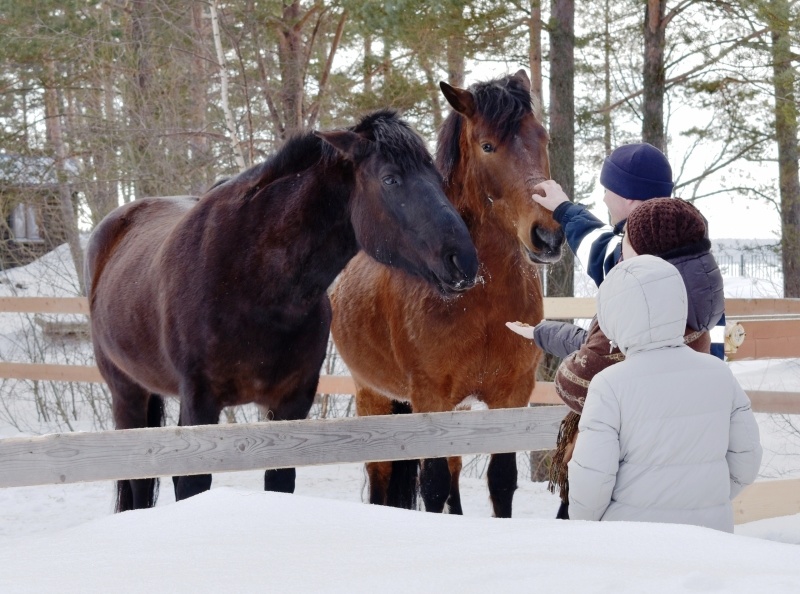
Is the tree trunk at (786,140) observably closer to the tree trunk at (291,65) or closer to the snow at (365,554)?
the tree trunk at (291,65)

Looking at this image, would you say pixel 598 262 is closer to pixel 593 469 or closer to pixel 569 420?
pixel 569 420

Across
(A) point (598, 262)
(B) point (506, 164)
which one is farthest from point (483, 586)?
(B) point (506, 164)

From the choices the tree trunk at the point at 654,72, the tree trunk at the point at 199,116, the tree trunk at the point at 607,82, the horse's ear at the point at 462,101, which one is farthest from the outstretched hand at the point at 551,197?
the tree trunk at the point at 607,82

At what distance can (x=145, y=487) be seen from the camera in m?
4.93

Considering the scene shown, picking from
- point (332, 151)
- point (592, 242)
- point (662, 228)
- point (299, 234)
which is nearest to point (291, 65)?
point (332, 151)

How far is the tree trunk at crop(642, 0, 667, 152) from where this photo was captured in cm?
890

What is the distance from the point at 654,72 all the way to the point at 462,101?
5.83m

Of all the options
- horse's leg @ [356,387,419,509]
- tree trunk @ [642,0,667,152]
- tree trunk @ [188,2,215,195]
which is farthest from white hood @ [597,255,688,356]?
tree trunk @ [188,2,215,195]

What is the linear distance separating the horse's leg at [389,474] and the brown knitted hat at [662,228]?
9.65 feet

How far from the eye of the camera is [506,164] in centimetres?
382

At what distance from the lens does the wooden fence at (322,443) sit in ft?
9.46

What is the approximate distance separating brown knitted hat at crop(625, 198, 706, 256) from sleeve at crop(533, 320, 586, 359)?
22.2 inches

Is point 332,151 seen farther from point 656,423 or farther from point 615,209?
point 656,423

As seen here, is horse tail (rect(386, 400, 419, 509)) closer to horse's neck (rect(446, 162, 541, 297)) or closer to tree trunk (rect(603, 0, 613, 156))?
horse's neck (rect(446, 162, 541, 297))
